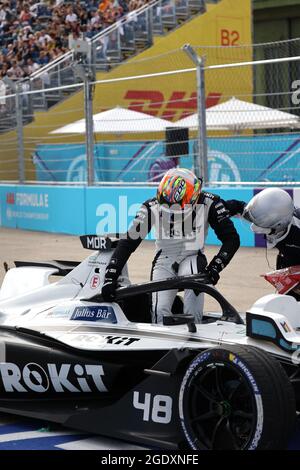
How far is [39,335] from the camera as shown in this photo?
521 cm

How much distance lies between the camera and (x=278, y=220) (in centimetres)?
547

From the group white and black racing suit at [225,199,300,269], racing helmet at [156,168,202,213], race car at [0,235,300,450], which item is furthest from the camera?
racing helmet at [156,168,202,213]

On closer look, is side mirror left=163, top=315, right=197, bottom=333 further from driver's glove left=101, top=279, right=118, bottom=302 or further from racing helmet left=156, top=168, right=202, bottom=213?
racing helmet left=156, top=168, right=202, bottom=213

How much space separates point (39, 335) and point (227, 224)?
61.3 inches

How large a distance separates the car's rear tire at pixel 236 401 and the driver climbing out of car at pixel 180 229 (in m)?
1.27

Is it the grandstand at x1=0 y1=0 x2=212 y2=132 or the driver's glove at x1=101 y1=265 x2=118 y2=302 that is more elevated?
the grandstand at x1=0 y1=0 x2=212 y2=132

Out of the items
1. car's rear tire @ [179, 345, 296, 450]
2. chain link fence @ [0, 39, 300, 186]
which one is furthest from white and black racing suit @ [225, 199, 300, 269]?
chain link fence @ [0, 39, 300, 186]

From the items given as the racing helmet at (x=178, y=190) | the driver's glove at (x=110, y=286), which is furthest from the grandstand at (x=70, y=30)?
the driver's glove at (x=110, y=286)

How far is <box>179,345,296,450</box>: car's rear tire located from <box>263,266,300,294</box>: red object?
41.4 inches

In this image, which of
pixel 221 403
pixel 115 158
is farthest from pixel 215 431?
pixel 115 158

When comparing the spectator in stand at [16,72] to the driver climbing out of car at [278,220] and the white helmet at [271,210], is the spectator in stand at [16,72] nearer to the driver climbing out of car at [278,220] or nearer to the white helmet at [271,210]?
the driver climbing out of car at [278,220]

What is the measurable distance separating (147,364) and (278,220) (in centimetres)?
135

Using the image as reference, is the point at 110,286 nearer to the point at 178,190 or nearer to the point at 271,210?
the point at 178,190

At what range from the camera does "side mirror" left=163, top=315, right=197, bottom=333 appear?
471 cm
